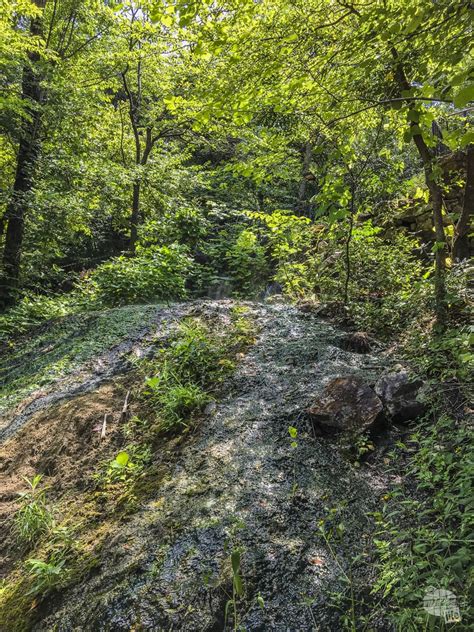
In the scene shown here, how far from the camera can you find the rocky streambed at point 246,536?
1683mm

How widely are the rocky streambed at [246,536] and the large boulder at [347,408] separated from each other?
0.32 feet

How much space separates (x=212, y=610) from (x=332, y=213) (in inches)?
87.8

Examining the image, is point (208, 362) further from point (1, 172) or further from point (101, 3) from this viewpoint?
point (101, 3)

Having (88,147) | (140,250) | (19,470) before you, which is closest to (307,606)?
(19,470)

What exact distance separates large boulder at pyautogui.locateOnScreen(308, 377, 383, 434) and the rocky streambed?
98mm

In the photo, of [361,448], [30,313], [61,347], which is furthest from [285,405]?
[30,313]

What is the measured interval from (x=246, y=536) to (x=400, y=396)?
141 cm

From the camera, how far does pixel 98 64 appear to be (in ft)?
29.9

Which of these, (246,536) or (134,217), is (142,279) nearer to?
(134,217)

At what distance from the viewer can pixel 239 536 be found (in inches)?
78.7

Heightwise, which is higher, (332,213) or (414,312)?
(332,213)

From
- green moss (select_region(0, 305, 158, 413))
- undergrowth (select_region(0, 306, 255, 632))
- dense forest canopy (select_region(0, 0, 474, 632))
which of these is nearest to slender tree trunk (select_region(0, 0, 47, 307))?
dense forest canopy (select_region(0, 0, 474, 632))

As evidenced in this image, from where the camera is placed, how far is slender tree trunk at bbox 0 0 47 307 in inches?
309

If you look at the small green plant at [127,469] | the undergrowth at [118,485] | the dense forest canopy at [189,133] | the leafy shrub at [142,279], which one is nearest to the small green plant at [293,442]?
the undergrowth at [118,485]
